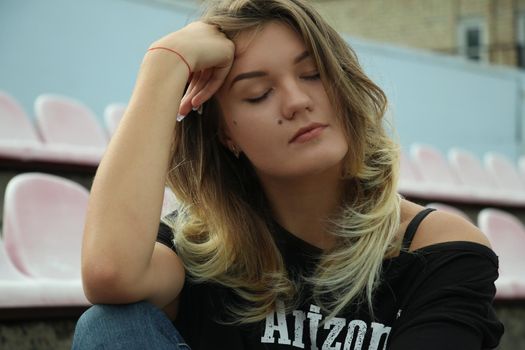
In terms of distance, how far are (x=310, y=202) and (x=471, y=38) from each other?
11.5 m

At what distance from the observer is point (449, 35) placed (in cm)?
1234

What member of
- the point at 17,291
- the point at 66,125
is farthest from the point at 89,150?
the point at 17,291

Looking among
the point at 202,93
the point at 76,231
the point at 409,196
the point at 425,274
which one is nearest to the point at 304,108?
the point at 202,93

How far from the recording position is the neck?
146 cm

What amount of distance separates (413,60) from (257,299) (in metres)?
5.40

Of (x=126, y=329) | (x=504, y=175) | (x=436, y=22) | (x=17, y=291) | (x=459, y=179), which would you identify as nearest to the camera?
(x=126, y=329)

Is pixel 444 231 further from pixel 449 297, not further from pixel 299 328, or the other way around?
pixel 299 328

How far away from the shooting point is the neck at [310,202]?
4.79ft

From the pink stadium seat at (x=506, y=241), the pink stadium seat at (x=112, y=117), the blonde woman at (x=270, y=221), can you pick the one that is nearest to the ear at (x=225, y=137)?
the blonde woman at (x=270, y=221)

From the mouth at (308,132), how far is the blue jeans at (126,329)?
34cm

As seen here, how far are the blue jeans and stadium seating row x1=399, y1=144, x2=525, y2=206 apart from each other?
8.38 feet

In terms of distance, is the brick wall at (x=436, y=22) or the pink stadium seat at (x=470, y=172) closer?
the pink stadium seat at (x=470, y=172)

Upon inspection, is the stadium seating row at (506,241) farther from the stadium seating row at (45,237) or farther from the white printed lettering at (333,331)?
the white printed lettering at (333,331)

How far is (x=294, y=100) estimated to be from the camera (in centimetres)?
133
